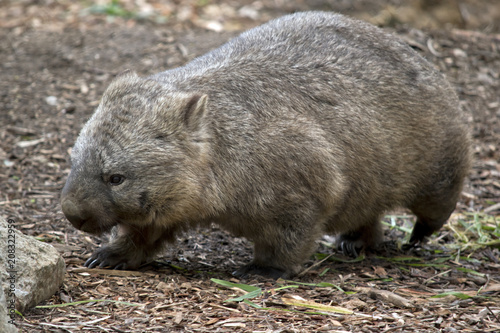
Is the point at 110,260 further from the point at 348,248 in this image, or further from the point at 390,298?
the point at 348,248

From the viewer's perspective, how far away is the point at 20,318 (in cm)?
375

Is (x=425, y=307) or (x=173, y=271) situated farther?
(x=173, y=271)

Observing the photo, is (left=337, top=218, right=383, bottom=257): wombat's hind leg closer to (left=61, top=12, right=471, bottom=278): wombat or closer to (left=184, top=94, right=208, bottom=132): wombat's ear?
(left=61, top=12, right=471, bottom=278): wombat

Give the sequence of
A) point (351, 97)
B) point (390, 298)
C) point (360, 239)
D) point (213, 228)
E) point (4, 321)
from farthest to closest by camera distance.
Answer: point (360, 239), point (213, 228), point (351, 97), point (390, 298), point (4, 321)

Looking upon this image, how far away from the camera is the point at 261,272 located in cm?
515

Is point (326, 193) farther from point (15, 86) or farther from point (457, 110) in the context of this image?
point (15, 86)

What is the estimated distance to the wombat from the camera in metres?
4.59

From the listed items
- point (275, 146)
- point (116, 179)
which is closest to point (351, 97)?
point (275, 146)

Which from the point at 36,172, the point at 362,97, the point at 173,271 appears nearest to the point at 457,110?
the point at 362,97

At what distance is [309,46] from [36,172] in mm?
3094

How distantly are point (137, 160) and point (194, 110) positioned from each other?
539mm

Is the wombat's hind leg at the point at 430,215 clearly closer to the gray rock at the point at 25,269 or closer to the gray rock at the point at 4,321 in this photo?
the gray rock at the point at 25,269

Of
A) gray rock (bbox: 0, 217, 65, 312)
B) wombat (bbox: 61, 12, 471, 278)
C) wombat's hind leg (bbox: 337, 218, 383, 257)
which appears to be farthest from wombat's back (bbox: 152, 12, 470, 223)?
gray rock (bbox: 0, 217, 65, 312)

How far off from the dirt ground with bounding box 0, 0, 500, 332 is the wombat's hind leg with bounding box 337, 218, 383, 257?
0.13 meters
